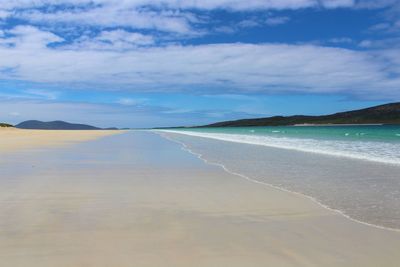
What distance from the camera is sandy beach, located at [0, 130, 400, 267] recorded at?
4488 millimetres

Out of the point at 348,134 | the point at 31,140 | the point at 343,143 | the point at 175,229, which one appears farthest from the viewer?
the point at 348,134

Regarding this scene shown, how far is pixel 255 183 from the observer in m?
10.5

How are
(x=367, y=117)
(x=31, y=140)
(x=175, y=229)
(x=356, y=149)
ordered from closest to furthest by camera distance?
(x=175, y=229), (x=356, y=149), (x=31, y=140), (x=367, y=117)

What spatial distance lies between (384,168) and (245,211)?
8347mm

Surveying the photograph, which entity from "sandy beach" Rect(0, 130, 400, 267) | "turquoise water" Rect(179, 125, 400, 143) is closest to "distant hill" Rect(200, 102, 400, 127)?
"turquoise water" Rect(179, 125, 400, 143)

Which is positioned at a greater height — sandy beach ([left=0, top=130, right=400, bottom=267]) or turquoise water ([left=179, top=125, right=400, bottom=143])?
turquoise water ([left=179, top=125, right=400, bottom=143])

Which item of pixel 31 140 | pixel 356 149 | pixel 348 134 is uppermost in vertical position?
pixel 348 134

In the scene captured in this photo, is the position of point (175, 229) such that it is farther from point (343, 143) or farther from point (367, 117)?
point (367, 117)

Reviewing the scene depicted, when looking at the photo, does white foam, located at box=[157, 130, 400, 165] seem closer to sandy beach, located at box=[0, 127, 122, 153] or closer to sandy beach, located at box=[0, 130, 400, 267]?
sandy beach, located at box=[0, 130, 400, 267]

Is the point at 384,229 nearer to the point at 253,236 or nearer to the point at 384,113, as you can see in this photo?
the point at 253,236

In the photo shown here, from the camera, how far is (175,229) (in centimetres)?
577

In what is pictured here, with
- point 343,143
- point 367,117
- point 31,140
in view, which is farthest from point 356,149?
point 367,117

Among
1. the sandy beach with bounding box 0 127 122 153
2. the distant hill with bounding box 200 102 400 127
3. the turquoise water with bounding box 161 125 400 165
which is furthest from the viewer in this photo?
the distant hill with bounding box 200 102 400 127

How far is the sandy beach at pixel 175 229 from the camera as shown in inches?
177
